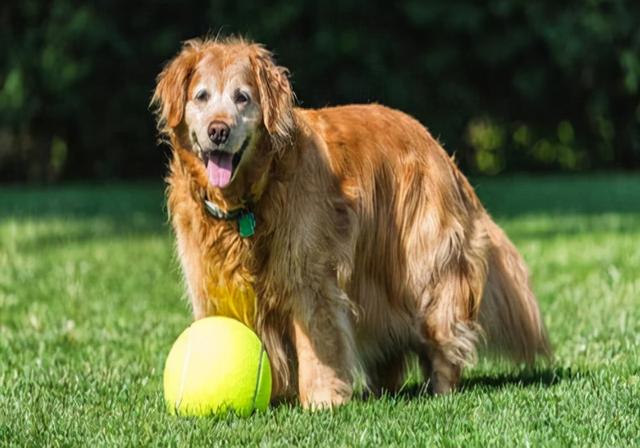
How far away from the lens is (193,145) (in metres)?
5.21

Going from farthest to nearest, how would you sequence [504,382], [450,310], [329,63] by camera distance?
[329,63], [504,382], [450,310]

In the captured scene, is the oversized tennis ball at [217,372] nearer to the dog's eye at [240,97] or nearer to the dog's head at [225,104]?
the dog's head at [225,104]

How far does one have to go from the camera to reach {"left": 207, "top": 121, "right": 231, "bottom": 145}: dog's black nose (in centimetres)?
499

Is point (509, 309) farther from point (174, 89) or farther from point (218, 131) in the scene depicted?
point (174, 89)

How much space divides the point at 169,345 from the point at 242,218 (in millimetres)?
2158

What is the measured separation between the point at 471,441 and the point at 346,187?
153cm

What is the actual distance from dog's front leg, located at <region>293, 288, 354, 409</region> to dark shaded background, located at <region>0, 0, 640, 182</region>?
65.0ft

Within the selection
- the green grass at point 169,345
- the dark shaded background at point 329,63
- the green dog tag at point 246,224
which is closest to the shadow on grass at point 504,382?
the green grass at point 169,345

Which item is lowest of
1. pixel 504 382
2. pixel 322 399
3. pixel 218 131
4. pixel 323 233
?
pixel 504 382

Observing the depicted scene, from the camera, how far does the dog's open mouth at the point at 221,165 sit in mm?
5051

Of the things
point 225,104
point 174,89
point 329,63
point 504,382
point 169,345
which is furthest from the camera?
point 329,63

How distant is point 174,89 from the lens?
5.26m

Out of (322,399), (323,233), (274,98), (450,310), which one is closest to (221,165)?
(274,98)

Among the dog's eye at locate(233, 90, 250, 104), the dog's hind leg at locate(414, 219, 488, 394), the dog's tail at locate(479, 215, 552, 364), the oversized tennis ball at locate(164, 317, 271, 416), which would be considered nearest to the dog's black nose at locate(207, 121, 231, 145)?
the dog's eye at locate(233, 90, 250, 104)
